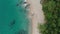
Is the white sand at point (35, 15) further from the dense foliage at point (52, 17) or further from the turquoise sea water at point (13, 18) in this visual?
the dense foliage at point (52, 17)

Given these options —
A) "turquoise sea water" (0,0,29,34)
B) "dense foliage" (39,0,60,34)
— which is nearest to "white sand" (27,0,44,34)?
"turquoise sea water" (0,0,29,34)

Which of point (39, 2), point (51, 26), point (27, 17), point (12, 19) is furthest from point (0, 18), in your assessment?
point (51, 26)

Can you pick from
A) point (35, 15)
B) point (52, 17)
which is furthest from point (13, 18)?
point (52, 17)

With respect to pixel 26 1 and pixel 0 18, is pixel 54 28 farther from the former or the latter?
pixel 0 18

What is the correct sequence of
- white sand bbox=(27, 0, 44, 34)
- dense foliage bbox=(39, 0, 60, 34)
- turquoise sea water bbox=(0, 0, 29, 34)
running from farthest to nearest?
turquoise sea water bbox=(0, 0, 29, 34) < white sand bbox=(27, 0, 44, 34) < dense foliage bbox=(39, 0, 60, 34)

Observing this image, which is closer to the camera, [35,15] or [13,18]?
[35,15]

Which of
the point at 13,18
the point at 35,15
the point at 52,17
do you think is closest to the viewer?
the point at 52,17

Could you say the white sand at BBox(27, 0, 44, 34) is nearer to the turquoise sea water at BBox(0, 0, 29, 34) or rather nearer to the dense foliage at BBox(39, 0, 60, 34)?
the turquoise sea water at BBox(0, 0, 29, 34)

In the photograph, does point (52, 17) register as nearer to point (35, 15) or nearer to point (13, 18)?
point (35, 15)
